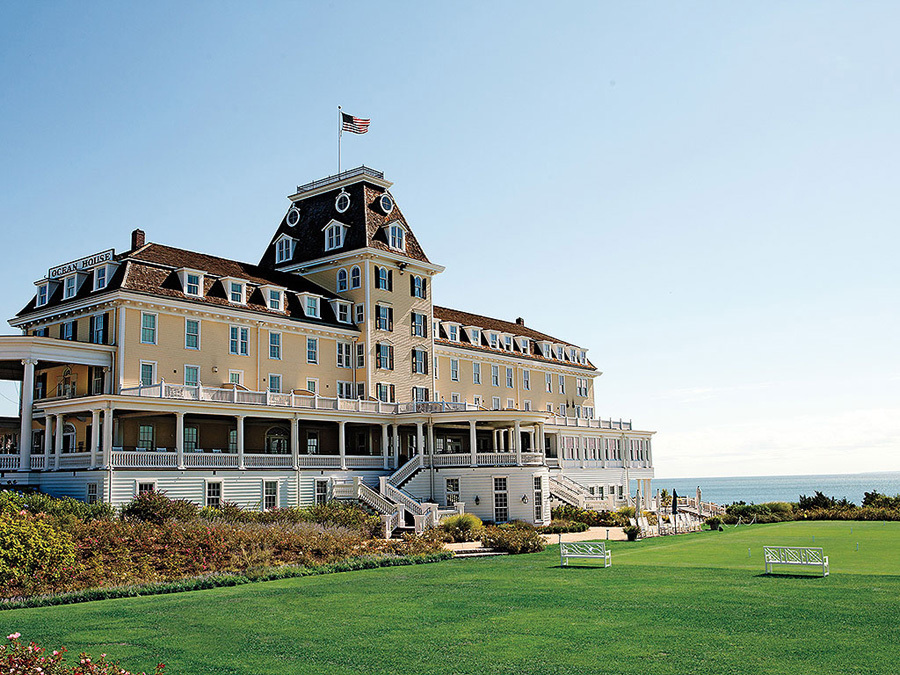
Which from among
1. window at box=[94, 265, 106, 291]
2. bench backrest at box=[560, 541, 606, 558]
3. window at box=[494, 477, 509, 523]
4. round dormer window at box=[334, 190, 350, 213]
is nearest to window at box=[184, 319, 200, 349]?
window at box=[94, 265, 106, 291]

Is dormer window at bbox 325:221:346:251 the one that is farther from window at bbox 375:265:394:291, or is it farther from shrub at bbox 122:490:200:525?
shrub at bbox 122:490:200:525

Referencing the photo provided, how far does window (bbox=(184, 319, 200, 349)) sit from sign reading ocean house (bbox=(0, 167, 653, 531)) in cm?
11

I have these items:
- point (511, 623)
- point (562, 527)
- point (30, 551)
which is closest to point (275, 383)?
point (562, 527)

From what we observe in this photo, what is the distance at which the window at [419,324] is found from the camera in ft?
174

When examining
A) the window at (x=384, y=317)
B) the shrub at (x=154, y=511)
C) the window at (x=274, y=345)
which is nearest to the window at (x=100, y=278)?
the window at (x=274, y=345)

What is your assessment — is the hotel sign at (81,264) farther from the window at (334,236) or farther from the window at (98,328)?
the window at (334,236)

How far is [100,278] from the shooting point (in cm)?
4056

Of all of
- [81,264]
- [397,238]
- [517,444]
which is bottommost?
[517,444]

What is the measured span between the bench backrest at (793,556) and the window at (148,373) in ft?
91.7

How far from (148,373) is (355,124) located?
1993 cm

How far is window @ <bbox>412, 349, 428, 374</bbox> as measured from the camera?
52.8 m

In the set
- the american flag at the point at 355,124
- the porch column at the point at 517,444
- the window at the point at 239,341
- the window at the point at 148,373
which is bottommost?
the porch column at the point at 517,444

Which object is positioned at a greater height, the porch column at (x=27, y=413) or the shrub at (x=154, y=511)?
the porch column at (x=27, y=413)

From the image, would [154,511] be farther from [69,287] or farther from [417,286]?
[417,286]
